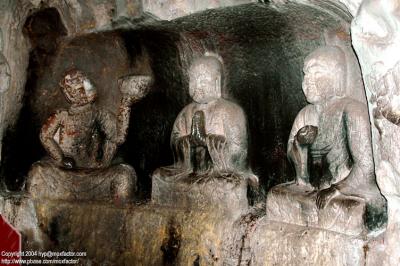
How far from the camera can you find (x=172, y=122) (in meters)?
5.71

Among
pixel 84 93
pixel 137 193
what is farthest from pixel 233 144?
pixel 84 93

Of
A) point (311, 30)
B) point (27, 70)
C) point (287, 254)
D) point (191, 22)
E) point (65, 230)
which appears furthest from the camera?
point (27, 70)

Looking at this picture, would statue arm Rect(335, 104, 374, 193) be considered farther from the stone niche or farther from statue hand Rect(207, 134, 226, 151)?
statue hand Rect(207, 134, 226, 151)

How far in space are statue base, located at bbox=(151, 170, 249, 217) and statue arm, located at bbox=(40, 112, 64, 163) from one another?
1.05 meters

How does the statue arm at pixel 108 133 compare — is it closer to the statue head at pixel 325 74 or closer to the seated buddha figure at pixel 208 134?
the seated buddha figure at pixel 208 134

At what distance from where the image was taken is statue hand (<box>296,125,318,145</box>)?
4.42 m

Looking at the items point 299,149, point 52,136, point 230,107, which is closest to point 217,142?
point 230,107

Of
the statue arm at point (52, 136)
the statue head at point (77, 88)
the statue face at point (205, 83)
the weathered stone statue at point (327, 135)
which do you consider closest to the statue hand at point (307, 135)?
the weathered stone statue at point (327, 135)

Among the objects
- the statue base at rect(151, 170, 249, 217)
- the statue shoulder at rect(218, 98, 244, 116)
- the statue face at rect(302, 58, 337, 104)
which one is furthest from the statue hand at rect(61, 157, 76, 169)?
the statue face at rect(302, 58, 337, 104)

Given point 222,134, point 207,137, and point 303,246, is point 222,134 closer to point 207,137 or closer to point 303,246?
point 207,137

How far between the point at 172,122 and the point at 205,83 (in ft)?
2.42

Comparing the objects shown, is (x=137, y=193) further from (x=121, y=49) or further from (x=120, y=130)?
(x=121, y=49)

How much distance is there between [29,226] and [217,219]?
1847 mm

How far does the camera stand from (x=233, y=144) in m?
5.00
